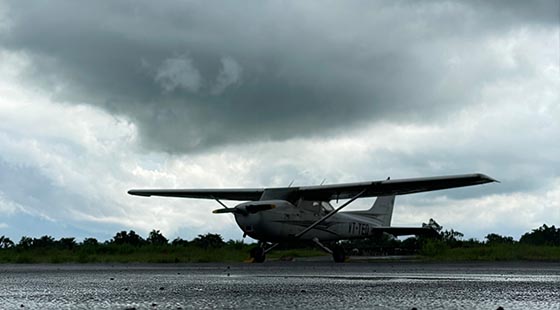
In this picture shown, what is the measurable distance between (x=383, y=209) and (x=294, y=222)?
719cm

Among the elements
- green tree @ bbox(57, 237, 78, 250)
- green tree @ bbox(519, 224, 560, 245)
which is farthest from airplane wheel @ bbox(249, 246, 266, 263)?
green tree @ bbox(519, 224, 560, 245)

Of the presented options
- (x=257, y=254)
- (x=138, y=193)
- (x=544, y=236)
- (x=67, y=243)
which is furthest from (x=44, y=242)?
(x=544, y=236)

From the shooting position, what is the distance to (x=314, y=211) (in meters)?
25.1

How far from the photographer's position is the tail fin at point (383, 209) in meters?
30.2

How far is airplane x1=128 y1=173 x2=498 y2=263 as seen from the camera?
2336cm

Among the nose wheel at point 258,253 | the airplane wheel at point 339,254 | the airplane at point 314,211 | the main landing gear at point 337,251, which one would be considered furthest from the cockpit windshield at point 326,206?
the nose wheel at point 258,253

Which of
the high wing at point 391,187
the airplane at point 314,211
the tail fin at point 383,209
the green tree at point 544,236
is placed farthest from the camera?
the green tree at point 544,236

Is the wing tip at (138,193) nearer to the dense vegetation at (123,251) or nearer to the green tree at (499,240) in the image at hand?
the dense vegetation at (123,251)

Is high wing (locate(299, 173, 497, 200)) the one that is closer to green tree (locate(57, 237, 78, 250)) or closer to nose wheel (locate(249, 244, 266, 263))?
nose wheel (locate(249, 244, 266, 263))

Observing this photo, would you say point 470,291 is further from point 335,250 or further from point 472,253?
point 472,253

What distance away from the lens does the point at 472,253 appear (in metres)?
29.5

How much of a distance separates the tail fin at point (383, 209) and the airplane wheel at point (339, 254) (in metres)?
5.12

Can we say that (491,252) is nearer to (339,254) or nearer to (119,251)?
(339,254)

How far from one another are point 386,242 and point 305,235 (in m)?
24.3
